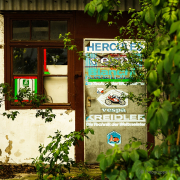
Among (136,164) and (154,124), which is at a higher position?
(154,124)

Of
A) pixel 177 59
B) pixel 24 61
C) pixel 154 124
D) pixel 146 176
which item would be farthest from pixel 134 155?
pixel 24 61

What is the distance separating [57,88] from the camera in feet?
16.2

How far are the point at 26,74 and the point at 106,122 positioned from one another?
1991 mm

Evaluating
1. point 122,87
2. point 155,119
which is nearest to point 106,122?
point 122,87

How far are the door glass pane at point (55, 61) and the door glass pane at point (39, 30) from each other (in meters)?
0.33

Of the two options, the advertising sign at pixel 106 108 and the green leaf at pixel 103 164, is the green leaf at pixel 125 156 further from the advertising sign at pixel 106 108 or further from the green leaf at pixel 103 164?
the advertising sign at pixel 106 108

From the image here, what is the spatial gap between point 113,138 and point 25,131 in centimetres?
186

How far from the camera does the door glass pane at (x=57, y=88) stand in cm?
491

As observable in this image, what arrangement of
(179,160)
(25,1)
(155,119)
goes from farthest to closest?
(25,1), (179,160), (155,119)

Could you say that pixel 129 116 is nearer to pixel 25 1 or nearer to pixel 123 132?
pixel 123 132

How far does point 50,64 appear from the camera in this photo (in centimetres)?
488

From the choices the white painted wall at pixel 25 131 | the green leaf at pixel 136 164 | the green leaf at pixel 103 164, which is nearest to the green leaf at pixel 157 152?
the green leaf at pixel 136 164

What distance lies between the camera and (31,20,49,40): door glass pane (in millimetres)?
4824

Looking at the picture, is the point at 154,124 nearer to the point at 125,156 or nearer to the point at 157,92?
the point at 157,92
